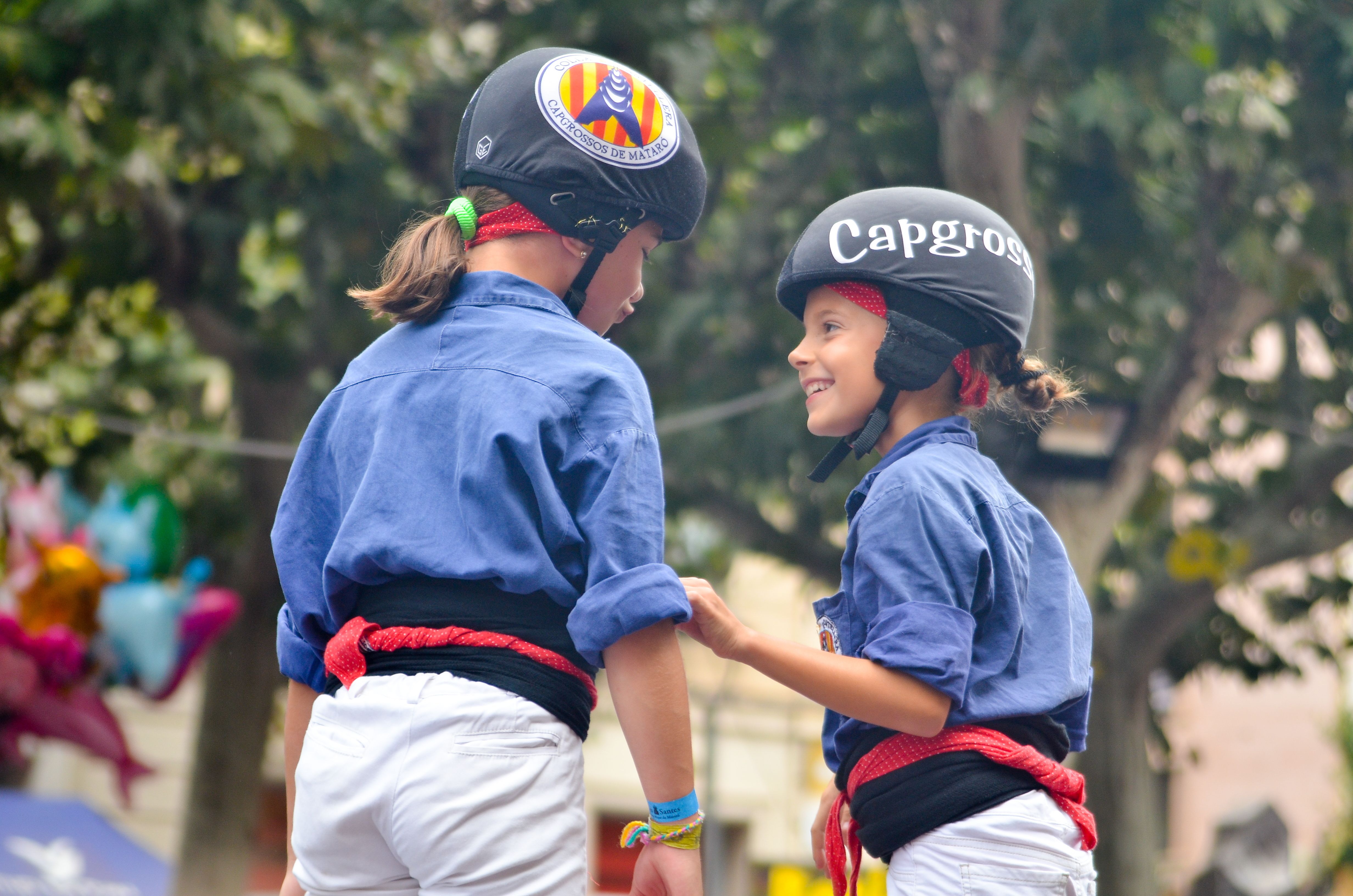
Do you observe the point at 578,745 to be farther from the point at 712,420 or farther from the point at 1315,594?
the point at 1315,594

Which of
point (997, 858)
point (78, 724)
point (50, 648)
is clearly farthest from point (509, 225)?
point (78, 724)

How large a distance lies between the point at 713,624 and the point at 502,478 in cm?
34

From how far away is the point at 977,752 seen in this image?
6.93ft

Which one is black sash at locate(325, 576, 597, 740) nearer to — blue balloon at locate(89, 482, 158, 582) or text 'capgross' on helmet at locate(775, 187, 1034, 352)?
text 'capgross' on helmet at locate(775, 187, 1034, 352)

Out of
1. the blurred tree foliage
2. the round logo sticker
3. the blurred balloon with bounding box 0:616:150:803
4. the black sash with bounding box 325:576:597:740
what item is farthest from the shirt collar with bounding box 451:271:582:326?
the blurred balloon with bounding box 0:616:150:803

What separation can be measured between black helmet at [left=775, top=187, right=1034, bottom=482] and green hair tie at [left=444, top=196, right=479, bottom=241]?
56cm

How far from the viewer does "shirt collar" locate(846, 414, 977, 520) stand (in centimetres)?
229

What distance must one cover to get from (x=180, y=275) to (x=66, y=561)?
1787mm

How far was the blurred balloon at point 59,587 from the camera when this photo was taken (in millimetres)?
8000

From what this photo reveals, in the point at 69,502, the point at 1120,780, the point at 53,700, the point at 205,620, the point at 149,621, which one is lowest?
the point at 1120,780

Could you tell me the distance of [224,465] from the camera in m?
9.44

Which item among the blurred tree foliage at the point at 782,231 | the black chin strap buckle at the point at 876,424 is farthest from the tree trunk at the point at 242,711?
the black chin strap buckle at the point at 876,424

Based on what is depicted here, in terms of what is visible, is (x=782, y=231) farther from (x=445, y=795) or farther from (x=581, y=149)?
(x=445, y=795)

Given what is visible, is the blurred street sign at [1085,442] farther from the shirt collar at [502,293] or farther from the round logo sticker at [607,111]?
the shirt collar at [502,293]
